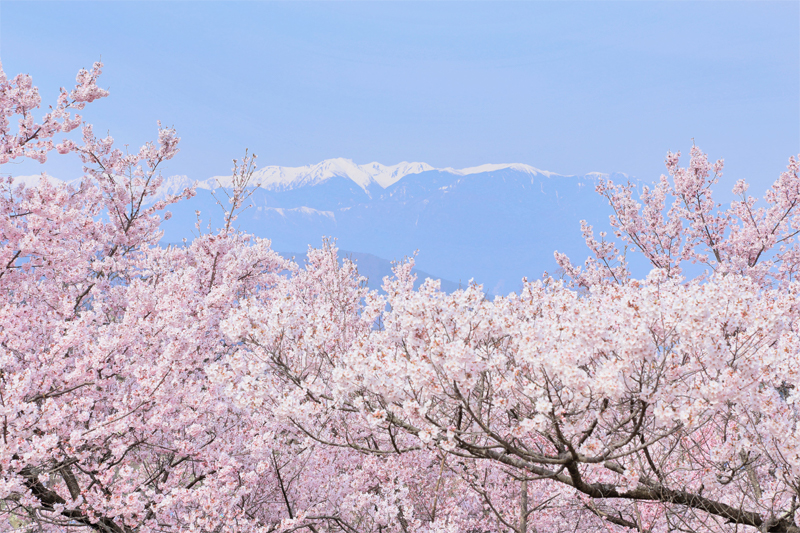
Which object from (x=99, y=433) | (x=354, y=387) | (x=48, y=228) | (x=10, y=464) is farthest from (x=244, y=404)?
(x=48, y=228)

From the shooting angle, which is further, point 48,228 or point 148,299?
point 148,299

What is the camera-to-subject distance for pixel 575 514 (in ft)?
29.9

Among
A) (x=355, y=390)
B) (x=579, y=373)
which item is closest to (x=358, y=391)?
(x=355, y=390)

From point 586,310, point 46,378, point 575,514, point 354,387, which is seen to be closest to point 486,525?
point 575,514

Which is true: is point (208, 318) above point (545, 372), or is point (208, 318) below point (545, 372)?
above

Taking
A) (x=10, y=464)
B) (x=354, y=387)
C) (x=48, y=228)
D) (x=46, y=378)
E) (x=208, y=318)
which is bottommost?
(x=10, y=464)

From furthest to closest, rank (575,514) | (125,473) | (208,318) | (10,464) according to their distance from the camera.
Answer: (575,514) → (208,318) → (125,473) → (10,464)

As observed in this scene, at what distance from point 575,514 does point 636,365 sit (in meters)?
6.44

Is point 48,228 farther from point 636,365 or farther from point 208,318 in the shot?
point 636,365

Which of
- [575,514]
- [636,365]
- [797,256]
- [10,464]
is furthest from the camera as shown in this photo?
[797,256]

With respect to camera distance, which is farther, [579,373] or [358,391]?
[358,391]

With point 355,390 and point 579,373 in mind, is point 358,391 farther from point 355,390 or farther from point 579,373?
point 579,373

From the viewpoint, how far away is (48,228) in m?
6.82

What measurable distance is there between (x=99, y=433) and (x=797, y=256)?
1491 cm
